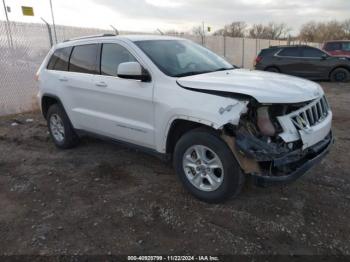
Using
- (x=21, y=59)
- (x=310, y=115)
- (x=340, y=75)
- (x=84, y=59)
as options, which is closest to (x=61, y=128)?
(x=84, y=59)

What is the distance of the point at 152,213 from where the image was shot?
3.63 m

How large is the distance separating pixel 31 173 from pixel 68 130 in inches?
38.0

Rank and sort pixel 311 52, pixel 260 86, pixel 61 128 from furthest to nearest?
pixel 311 52 < pixel 61 128 < pixel 260 86

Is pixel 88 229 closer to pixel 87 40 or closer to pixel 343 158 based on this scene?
pixel 87 40

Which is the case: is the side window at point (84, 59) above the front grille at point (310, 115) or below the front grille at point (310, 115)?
above

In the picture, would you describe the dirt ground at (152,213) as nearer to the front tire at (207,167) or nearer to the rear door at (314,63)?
the front tire at (207,167)

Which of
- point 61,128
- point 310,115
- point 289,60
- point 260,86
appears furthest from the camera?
point 289,60

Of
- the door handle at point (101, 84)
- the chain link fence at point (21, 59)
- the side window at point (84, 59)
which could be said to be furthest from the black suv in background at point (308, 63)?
the door handle at point (101, 84)

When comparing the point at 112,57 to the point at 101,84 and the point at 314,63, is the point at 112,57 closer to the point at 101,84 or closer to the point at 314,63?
the point at 101,84

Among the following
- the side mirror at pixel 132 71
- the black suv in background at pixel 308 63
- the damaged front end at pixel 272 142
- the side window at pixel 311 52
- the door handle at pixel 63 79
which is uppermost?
the side mirror at pixel 132 71

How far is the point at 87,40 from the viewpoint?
511 centimetres

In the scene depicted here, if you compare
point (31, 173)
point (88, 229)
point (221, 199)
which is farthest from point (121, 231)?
point (31, 173)

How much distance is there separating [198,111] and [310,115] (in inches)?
46.2

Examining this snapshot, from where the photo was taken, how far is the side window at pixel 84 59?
4.87m
